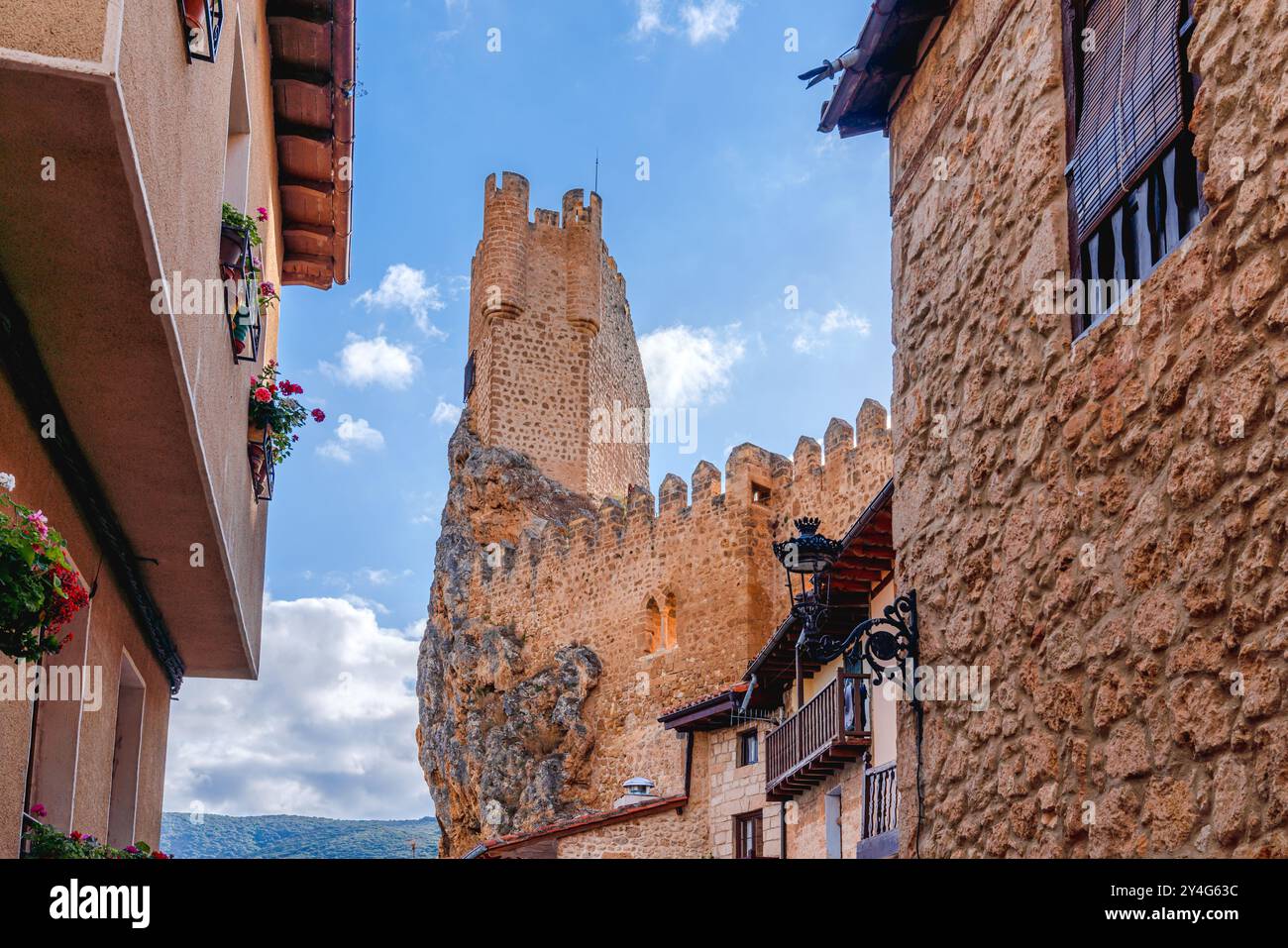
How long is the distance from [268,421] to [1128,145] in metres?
5.84

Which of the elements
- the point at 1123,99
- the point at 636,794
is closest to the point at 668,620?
the point at 636,794

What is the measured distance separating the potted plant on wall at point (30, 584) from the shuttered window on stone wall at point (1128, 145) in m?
3.71

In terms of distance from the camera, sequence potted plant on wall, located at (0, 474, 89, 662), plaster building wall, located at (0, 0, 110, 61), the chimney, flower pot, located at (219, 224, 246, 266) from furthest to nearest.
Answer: the chimney, flower pot, located at (219, 224, 246, 266), potted plant on wall, located at (0, 474, 89, 662), plaster building wall, located at (0, 0, 110, 61)

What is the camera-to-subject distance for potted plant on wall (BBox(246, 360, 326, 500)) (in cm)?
927

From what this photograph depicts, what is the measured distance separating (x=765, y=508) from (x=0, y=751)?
27.3 meters

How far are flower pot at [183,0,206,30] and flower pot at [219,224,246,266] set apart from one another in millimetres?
1685

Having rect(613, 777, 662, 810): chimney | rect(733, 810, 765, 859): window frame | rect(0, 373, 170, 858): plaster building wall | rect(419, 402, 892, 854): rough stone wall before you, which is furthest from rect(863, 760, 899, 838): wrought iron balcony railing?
rect(419, 402, 892, 854): rough stone wall

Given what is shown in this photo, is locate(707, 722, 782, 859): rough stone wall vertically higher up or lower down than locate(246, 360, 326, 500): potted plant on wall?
lower down

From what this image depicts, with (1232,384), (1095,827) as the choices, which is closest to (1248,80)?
(1232,384)

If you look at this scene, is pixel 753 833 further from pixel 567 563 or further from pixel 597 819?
pixel 567 563

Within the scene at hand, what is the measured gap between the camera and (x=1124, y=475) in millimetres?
5012

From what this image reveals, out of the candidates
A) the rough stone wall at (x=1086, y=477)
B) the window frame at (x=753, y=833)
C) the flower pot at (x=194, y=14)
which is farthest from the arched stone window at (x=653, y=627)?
the flower pot at (x=194, y=14)

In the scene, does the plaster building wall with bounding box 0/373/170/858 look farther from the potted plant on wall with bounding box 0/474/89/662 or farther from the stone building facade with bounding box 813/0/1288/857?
the stone building facade with bounding box 813/0/1288/857

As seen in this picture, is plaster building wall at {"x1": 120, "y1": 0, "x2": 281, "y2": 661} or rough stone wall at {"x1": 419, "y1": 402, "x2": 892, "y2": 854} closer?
plaster building wall at {"x1": 120, "y1": 0, "x2": 281, "y2": 661}
